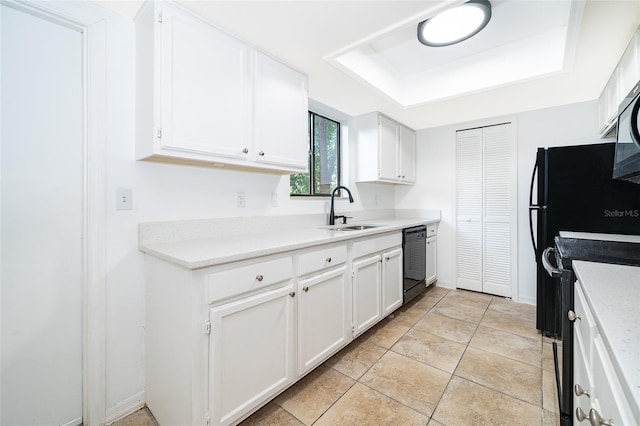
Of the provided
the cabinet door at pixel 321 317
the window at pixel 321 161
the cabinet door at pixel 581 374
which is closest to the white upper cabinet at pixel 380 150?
the window at pixel 321 161

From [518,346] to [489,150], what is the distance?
2.18 m

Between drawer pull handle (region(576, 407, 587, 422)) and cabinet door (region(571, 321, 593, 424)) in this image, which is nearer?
drawer pull handle (region(576, 407, 587, 422))

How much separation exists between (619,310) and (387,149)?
2.74 meters

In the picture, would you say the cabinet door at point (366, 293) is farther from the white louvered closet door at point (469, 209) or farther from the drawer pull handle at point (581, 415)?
the white louvered closet door at point (469, 209)

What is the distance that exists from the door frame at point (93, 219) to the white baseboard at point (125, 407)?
0.03 m

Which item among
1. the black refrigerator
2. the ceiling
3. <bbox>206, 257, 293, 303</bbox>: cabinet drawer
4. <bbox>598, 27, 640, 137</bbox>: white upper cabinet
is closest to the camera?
<bbox>206, 257, 293, 303</bbox>: cabinet drawer

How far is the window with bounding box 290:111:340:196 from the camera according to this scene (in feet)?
9.13

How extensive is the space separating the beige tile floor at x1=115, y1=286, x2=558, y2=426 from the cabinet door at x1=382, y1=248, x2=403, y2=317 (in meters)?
0.18

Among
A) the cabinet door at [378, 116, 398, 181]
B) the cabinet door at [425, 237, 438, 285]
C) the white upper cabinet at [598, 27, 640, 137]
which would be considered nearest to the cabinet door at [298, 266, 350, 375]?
the cabinet door at [378, 116, 398, 181]

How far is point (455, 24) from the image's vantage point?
6.53ft

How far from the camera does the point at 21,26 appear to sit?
1256 millimetres

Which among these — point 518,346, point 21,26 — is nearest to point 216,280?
point 21,26

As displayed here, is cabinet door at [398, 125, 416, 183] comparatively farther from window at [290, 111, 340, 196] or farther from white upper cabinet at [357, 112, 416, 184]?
window at [290, 111, 340, 196]

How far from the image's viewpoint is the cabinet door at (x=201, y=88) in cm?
140
